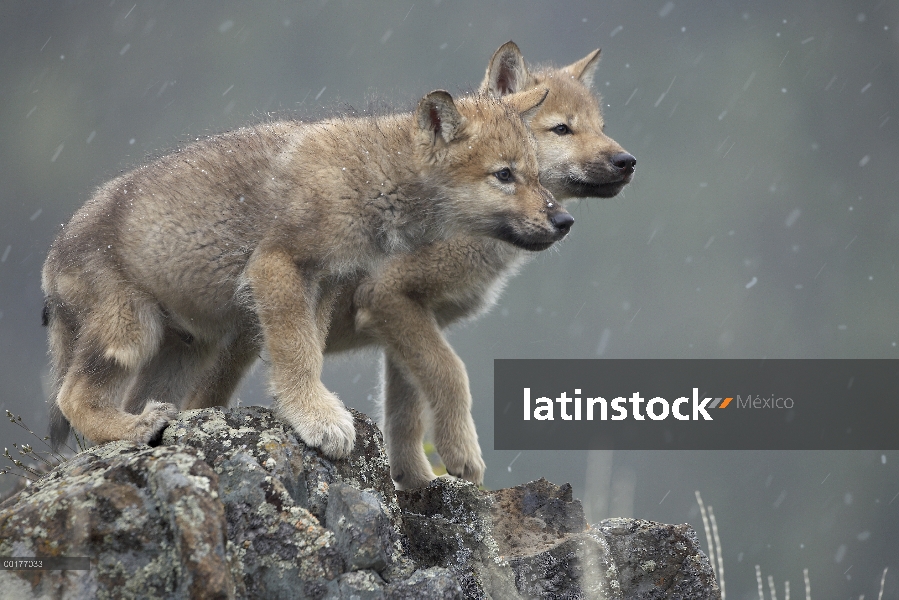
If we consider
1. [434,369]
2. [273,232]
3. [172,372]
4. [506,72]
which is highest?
[506,72]

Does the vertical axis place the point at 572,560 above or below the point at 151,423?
below

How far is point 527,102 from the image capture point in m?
4.88

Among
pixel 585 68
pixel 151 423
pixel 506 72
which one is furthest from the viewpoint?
pixel 585 68

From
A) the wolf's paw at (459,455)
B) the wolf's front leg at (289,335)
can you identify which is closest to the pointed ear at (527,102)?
the wolf's front leg at (289,335)

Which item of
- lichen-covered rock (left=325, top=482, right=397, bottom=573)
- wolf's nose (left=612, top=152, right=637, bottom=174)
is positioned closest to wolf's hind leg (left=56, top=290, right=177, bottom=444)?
lichen-covered rock (left=325, top=482, right=397, bottom=573)

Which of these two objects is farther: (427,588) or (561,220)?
(561,220)

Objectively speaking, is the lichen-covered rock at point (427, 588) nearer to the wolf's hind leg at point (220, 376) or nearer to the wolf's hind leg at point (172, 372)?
the wolf's hind leg at point (220, 376)

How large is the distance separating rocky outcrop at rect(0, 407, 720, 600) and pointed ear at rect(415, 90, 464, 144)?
138 centimetres

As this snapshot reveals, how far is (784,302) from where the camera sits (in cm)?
5150

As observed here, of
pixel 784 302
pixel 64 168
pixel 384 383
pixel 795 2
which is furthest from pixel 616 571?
pixel 795 2

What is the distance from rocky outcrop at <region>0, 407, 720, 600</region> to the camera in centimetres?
289

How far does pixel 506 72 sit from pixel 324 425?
2935 mm

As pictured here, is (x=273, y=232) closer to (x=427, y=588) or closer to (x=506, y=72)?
(x=427, y=588)

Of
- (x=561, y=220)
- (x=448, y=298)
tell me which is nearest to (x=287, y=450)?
(x=561, y=220)
